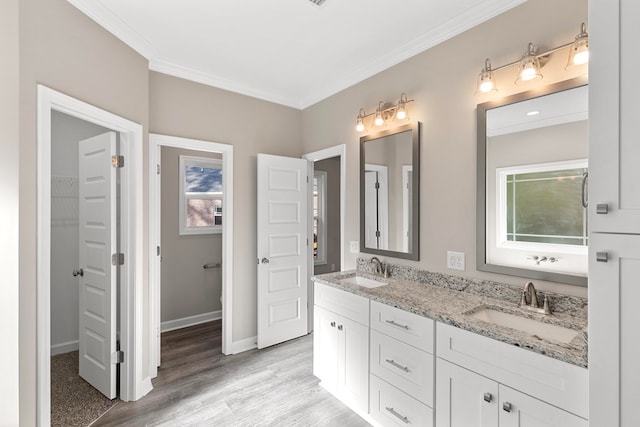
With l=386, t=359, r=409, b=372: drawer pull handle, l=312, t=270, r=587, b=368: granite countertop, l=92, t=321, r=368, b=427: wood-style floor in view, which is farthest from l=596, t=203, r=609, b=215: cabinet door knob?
l=92, t=321, r=368, b=427: wood-style floor

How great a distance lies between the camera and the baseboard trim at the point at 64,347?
122 inches

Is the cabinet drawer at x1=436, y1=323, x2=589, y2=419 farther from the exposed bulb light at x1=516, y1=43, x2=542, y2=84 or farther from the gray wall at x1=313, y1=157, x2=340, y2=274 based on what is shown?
the gray wall at x1=313, y1=157, x2=340, y2=274

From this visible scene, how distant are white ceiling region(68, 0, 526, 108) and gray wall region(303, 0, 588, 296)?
0.13 meters

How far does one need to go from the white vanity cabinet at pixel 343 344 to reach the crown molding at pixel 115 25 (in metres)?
2.32

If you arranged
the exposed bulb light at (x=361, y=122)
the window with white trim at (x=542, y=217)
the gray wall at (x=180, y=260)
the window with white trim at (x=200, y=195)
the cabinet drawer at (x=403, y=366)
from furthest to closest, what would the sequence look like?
the window with white trim at (x=200, y=195) → the gray wall at (x=180, y=260) → the exposed bulb light at (x=361, y=122) → the cabinet drawer at (x=403, y=366) → the window with white trim at (x=542, y=217)

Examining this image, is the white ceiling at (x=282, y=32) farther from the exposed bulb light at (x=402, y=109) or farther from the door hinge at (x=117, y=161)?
the door hinge at (x=117, y=161)

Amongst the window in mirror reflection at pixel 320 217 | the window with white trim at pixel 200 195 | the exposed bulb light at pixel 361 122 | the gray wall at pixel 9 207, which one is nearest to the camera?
the gray wall at pixel 9 207

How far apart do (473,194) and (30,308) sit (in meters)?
2.59

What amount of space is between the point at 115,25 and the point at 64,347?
3.09 meters

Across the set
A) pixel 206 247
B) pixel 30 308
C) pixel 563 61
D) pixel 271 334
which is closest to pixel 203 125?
pixel 206 247

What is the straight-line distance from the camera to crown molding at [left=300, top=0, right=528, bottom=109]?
1.94 meters

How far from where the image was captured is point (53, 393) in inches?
95.0

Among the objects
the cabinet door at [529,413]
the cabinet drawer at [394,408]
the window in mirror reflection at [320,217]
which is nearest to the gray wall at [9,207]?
the cabinet drawer at [394,408]

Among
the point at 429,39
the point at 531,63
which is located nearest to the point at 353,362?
the point at 531,63
